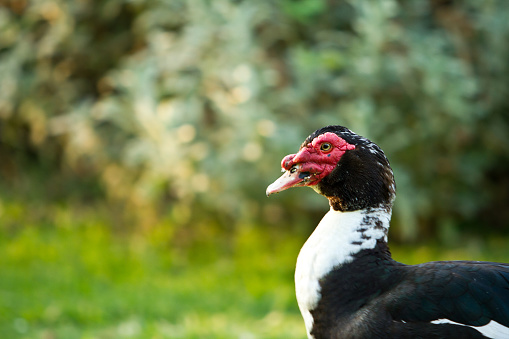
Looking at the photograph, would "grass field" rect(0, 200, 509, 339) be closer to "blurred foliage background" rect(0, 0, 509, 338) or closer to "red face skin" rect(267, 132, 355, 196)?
"blurred foliage background" rect(0, 0, 509, 338)

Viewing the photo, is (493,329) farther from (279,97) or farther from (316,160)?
(279,97)

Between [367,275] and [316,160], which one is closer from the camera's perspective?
[367,275]

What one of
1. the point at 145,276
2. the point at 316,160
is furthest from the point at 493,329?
the point at 145,276

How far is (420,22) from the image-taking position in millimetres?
5984

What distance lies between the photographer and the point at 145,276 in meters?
5.75

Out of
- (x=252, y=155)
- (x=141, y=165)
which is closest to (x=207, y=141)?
(x=252, y=155)

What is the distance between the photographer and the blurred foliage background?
532cm

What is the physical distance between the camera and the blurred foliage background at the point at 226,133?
5.32 metres

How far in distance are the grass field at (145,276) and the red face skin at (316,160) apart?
1.82 metres

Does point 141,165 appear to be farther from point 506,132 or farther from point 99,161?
point 506,132

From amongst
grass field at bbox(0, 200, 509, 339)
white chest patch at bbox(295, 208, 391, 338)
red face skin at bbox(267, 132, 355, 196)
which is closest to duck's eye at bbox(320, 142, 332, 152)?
red face skin at bbox(267, 132, 355, 196)

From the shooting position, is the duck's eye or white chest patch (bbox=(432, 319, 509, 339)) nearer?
white chest patch (bbox=(432, 319, 509, 339))

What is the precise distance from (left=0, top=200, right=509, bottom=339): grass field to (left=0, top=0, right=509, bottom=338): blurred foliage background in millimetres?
21

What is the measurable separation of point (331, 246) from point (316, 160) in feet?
1.22
